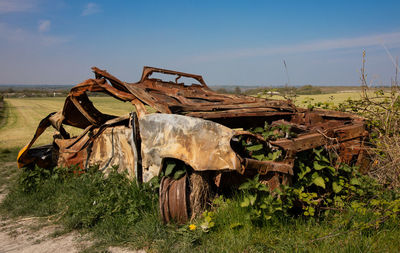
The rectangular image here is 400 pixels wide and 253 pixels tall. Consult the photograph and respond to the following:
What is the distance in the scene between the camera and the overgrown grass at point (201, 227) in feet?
8.87

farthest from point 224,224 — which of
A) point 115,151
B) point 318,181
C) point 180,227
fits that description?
point 115,151

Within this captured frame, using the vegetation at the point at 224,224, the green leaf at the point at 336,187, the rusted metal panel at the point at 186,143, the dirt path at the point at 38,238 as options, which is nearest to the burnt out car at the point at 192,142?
the rusted metal panel at the point at 186,143

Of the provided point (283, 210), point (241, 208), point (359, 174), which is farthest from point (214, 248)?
point (359, 174)

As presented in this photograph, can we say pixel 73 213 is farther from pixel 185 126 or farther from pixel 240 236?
pixel 240 236

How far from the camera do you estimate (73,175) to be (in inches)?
191

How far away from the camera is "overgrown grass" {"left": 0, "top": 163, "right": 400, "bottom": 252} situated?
2.71m

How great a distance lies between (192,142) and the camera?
3.17 m

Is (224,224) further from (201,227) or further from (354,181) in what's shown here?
(354,181)

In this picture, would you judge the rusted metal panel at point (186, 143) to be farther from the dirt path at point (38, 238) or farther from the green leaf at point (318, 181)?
the dirt path at point (38, 238)

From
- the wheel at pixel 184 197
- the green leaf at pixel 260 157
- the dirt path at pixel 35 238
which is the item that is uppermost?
the green leaf at pixel 260 157

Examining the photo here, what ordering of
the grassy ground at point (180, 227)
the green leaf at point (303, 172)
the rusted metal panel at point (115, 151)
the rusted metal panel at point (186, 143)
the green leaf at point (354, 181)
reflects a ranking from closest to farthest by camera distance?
the grassy ground at point (180, 227), the rusted metal panel at point (186, 143), the green leaf at point (303, 172), the green leaf at point (354, 181), the rusted metal panel at point (115, 151)

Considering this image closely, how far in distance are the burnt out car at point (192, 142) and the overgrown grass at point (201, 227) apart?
0.23m

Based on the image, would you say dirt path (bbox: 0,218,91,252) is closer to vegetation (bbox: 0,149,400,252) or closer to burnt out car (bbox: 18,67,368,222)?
vegetation (bbox: 0,149,400,252)

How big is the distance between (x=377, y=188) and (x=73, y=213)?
3845 mm
